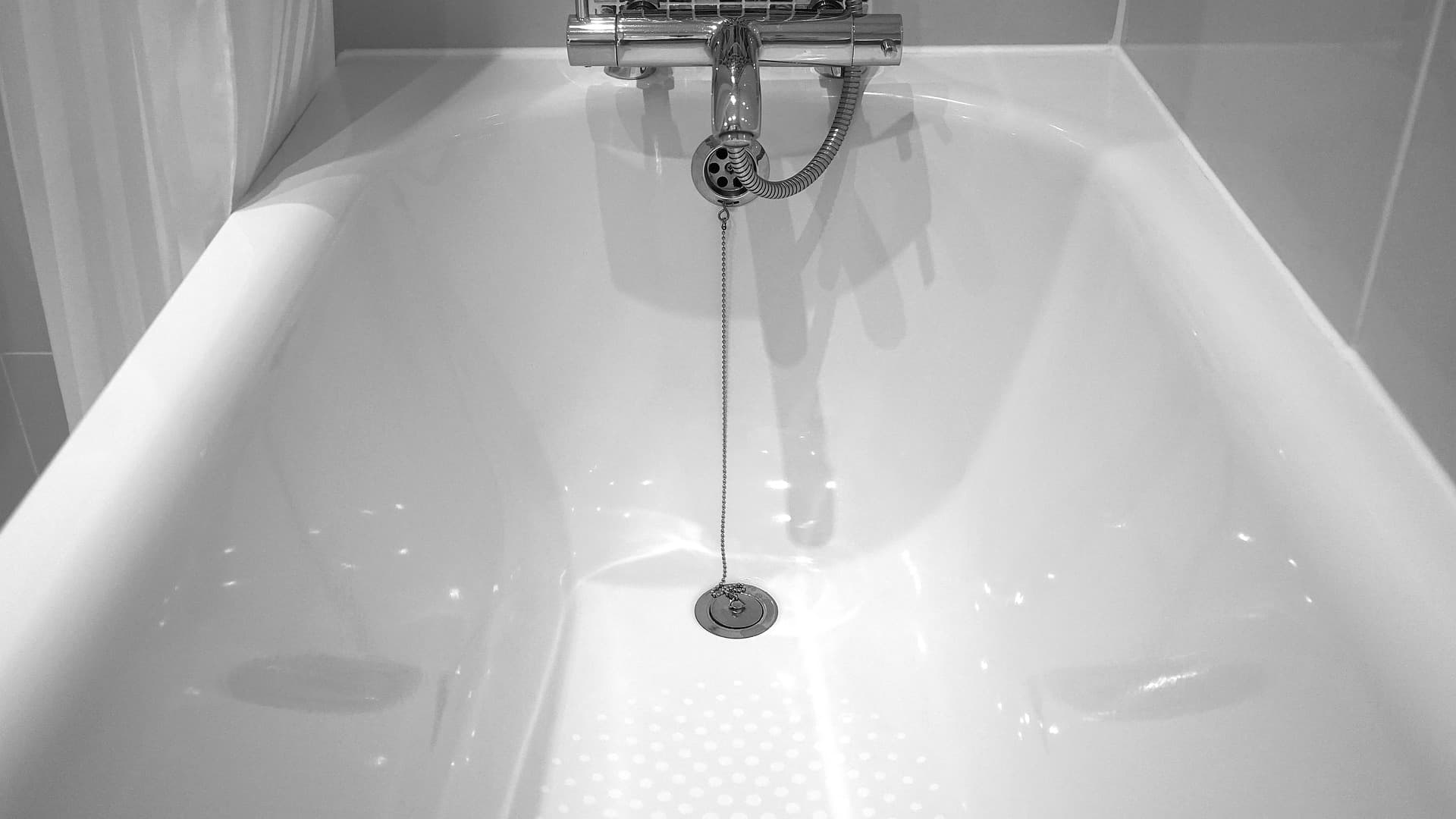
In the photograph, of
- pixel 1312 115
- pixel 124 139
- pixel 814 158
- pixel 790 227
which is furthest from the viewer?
pixel 790 227

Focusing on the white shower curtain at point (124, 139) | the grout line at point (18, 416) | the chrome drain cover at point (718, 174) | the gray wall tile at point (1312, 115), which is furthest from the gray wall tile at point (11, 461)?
the gray wall tile at point (1312, 115)

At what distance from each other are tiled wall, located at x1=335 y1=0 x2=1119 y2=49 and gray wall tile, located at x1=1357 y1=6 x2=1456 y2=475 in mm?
597

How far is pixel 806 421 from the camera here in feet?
3.99

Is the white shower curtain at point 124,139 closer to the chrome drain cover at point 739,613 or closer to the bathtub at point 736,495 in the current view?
the bathtub at point 736,495

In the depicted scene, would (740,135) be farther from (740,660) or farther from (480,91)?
(740,660)

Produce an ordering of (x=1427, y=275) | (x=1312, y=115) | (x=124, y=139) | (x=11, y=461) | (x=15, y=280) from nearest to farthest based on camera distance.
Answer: (x=1427, y=275)
(x=1312, y=115)
(x=124, y=139)
(x=15, y=280)
(x=11, y=461)

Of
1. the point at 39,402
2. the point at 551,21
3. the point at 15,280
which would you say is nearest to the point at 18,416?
the point at 39,402

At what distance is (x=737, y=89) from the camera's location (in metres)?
0.94

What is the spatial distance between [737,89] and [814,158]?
13cm

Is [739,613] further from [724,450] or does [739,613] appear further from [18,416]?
[18,416]

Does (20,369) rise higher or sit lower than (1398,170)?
lower

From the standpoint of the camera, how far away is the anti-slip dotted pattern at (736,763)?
0.94 meters

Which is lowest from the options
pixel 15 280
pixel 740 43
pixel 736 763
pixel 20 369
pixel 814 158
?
pixel 736 763

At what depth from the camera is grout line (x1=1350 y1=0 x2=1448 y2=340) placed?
0.66 metres
